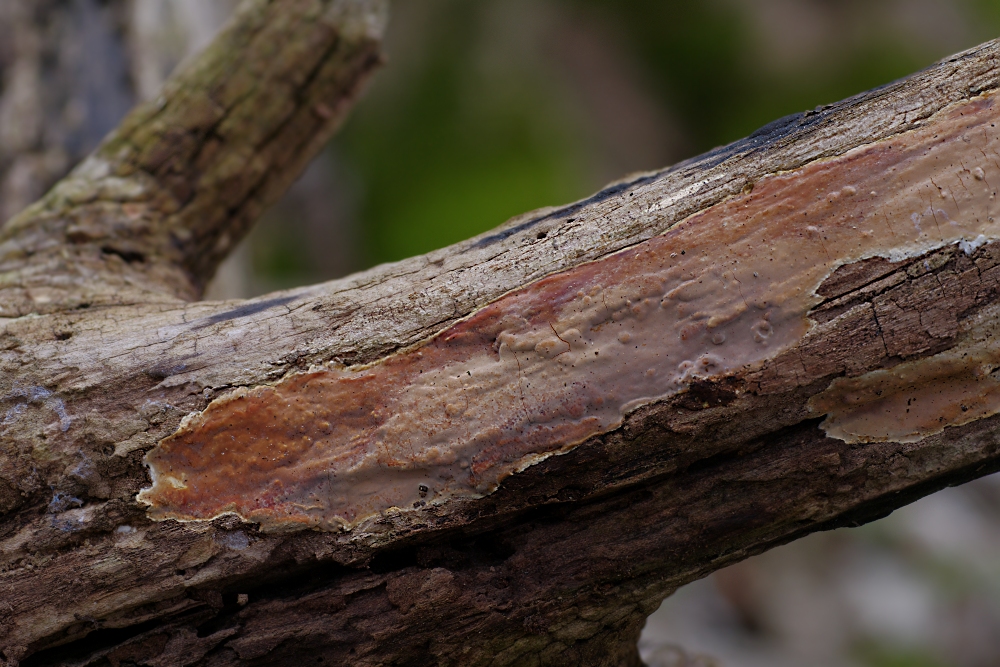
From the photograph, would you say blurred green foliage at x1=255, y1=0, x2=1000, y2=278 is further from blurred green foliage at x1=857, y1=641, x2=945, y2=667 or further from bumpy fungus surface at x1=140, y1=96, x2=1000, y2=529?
bumpy fungus surface at x1=140, y1=96, x2=1000, y2=529

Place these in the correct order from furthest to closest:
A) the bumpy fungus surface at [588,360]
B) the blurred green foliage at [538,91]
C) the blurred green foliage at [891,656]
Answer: the blurred green foliage at [538,91], the blurred green foliage at [891,656], the bumpy fungus surface at [588,360]

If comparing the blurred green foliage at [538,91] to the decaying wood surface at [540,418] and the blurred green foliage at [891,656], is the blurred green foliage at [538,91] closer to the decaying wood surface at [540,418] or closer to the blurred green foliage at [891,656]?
the blurred green foliage at [891,656]

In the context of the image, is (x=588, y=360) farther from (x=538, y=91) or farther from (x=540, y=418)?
(x=538, y=91)

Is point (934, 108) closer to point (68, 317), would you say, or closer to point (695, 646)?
point (68, 317)

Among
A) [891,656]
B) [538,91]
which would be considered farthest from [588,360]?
[538,91]

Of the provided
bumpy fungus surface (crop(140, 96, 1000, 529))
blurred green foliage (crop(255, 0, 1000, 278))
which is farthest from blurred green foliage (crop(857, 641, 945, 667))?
bumpy fungus surface (crop(140, 96, 1000, 529))

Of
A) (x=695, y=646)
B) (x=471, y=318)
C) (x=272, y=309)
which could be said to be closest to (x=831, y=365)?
(x=471, y=318)

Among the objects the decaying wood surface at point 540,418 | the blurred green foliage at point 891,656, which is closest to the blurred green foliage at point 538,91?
the blurred green foliage at point 891,656

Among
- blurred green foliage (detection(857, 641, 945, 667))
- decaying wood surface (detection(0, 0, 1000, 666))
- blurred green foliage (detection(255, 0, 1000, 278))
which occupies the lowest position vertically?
blurred green foliage (detection(857, 641, 945, 667))

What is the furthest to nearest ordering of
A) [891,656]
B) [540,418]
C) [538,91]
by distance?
1. [538,91]
2. [891,656]
3. [540,418]
